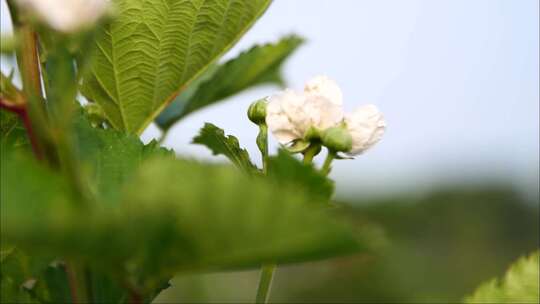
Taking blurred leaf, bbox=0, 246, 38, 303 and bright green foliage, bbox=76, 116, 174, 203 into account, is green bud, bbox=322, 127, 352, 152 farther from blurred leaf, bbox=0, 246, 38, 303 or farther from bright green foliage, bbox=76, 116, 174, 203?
blurred leaf, bbox=0, 246, 38, 303

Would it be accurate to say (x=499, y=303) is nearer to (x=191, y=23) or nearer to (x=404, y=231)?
(x=191, y=23)

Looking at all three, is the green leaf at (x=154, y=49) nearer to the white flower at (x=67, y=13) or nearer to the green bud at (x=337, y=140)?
the green bud at (x=337, y=140)

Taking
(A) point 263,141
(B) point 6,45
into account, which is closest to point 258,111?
(A) point 263,141

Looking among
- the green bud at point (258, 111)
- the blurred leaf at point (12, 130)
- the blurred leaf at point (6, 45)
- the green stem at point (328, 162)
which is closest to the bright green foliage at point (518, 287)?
the green stem at point (328, 162)

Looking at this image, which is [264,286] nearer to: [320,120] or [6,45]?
[320,120]

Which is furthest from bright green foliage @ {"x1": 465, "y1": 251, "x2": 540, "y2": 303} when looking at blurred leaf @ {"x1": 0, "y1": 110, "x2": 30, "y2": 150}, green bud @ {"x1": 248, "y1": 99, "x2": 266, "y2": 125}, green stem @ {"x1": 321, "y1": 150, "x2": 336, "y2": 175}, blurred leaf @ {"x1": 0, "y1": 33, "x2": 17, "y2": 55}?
blurred leaf @ {"x1": 0, "y1": 33, "x2": 17, "y2": 55}
